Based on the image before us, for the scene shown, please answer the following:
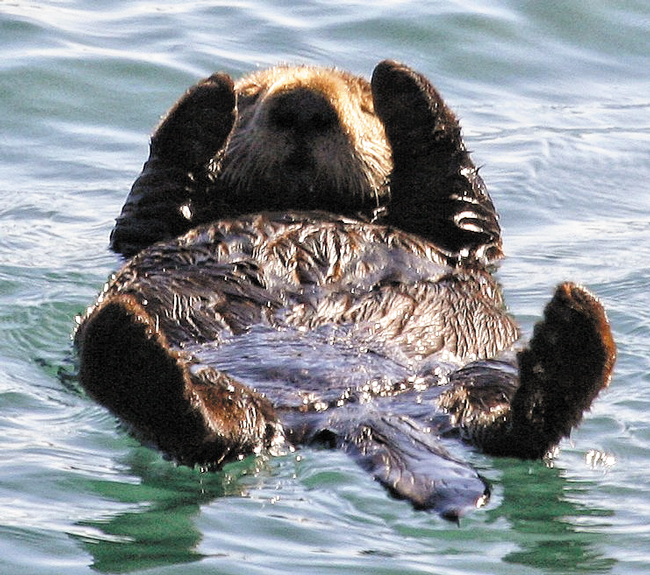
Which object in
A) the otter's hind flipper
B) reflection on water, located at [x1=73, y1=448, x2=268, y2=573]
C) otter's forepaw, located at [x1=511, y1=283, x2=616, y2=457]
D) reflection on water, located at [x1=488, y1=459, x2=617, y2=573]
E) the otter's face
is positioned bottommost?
reflection on water, located at [x1=73, y1=448, x2=268, y2=573]

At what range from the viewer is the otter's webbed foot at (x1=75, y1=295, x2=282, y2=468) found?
3.49m

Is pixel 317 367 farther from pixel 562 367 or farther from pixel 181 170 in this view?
pixel 181 170

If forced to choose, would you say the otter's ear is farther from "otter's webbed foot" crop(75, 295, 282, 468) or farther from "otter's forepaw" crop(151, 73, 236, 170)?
"otter's webbed foot" crop(75, 295, 282, 468)

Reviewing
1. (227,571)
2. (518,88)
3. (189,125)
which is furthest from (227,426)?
(518,88)

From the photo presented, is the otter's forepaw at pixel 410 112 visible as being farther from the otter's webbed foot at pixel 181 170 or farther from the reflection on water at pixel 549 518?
the reflection on water at pixel 549 518

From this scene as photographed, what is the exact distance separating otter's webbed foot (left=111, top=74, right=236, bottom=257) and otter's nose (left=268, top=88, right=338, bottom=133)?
0.17m

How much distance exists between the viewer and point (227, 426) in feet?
12.0

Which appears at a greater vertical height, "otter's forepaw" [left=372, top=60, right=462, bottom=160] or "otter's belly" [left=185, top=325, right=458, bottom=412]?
"otter's forepaw" [left=372, top=60, right=462, bottom=160]

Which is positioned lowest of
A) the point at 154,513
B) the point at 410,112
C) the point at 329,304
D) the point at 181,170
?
the point at 154,513

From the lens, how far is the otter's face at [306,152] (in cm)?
513

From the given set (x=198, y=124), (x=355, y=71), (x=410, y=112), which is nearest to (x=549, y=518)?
(x=410, y=112)

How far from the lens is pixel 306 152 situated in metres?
5.16

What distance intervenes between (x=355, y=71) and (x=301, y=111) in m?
3.47

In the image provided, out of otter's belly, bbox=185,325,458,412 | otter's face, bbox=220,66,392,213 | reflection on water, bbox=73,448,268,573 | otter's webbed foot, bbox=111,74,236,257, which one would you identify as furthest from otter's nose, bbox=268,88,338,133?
reflection on water, bbox=73,448,268,573
